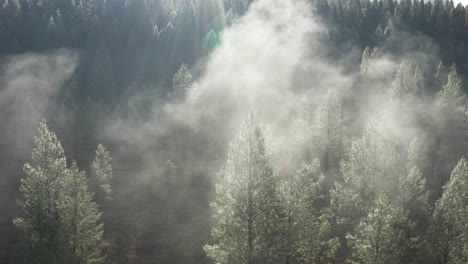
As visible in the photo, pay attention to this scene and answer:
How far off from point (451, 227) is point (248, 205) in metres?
15.2

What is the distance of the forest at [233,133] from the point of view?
26.8 meters

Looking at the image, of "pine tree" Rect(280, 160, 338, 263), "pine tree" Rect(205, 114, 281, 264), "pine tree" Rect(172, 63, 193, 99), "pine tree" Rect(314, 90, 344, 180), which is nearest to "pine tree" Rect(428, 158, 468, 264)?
"pine tree" Rect(280, 160, 338, 263)

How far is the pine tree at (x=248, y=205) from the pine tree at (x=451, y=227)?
12438 mm

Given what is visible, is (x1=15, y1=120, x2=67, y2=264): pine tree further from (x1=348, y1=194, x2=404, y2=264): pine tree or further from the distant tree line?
(x1=348, y1=194, x2=404, y2=264): pine tree

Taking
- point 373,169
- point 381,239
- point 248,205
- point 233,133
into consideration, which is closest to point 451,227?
point 381,239

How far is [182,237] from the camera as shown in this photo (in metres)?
47.8

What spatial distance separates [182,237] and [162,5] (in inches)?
3659

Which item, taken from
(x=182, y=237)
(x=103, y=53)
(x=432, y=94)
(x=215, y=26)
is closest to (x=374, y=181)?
(x=182, y=237)

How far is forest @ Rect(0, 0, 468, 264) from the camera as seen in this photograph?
26844 mm

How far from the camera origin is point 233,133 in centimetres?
7162

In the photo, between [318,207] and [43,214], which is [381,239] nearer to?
[318,207]

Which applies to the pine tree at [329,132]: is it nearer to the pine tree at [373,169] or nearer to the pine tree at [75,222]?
the pine tree at [373,169]

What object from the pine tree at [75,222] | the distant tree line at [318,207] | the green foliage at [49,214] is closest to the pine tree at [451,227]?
the distant tree line at [318,207]

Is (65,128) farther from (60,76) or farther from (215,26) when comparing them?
(215,26)
